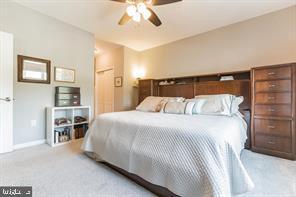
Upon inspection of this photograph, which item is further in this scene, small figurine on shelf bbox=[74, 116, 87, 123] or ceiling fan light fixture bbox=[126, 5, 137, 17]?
small figurine on shelf bbox=[74, 116, 87, 123]

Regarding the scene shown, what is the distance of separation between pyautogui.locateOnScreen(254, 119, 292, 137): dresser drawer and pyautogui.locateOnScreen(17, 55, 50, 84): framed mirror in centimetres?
411

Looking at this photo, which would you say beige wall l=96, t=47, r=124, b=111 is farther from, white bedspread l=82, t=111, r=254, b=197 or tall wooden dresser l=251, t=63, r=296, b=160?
tall wooden dresser l=251, t=63, r=296, b=160

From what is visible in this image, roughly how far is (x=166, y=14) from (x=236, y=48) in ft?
5.39

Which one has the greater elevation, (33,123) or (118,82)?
(118,82)

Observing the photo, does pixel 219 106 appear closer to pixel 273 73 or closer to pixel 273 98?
pixel 273 98

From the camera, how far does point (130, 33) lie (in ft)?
12.4

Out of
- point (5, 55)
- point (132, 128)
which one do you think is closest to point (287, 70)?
point (132, 128)

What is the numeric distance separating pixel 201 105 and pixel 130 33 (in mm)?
2488

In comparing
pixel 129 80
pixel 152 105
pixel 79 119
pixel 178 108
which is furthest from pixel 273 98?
pixel 79 119

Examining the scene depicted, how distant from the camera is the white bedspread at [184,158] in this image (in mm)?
1173

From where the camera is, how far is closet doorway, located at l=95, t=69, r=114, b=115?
5.26 m

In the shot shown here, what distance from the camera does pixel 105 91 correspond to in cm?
555

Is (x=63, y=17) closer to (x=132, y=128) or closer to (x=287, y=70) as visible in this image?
(x=132, y=128)

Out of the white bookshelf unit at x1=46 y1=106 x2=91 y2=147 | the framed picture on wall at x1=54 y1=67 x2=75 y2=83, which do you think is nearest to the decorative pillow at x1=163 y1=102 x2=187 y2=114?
the white bookshelf unit at x1=46 y1=106 x2=91 y2=147
